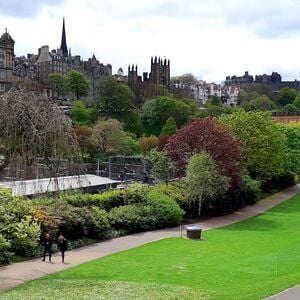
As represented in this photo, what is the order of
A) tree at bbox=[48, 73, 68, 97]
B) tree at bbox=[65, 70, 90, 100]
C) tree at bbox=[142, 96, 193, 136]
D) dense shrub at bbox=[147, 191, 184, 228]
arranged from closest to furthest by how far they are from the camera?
dense shrub at bbox=[147, 191, 184, 228] → tree at bbox=[142, 96, 193, 136] → tree at bbox=[48, 73, 68, 97] → tree at bbox=[65, 70, 90, 100]

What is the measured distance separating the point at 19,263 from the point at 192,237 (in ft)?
33.1

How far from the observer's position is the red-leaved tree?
40.4 meters

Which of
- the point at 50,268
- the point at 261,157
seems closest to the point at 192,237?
the point at 50,268

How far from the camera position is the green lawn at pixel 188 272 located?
1700 centimetres

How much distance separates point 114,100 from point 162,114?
31.3 ft

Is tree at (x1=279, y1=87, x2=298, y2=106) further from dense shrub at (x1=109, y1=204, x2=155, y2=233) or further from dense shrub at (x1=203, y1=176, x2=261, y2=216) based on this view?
dense shrub at (x1=109, y1=204, x2=155, y2=233)

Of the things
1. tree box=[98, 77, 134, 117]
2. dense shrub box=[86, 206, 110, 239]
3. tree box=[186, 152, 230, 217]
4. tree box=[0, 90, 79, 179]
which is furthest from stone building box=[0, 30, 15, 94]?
tree box=[0, 90, 79, 179]

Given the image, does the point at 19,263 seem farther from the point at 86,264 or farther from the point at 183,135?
the point at 183,135

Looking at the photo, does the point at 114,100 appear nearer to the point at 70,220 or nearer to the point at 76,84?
the point at 76,84

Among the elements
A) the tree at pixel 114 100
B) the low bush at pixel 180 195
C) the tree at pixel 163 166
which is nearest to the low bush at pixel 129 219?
the low bush at pixel 180 195

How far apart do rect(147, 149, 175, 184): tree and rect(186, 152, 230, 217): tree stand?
2774 mm

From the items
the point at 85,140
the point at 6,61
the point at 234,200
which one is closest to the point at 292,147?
the point at 234,200

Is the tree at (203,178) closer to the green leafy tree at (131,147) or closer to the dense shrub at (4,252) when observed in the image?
the dense shrub at (4,252)

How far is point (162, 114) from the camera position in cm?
9838
